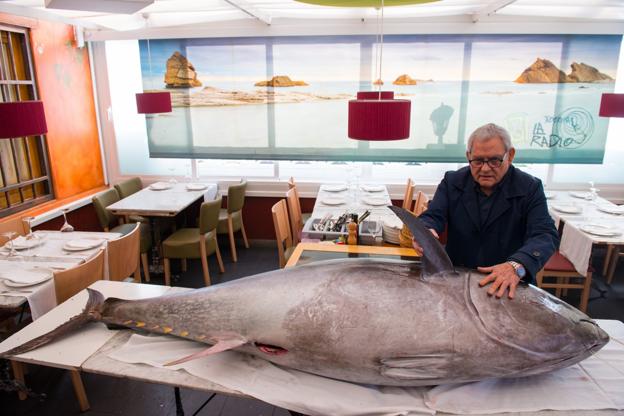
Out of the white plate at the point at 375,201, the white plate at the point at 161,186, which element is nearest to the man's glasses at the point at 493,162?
the white plate at the point at 375,201

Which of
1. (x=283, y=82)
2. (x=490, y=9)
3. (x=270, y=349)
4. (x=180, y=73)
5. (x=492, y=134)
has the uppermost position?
(x=490, y=9)

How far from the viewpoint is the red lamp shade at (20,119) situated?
125 inches

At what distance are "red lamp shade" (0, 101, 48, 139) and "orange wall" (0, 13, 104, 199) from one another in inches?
67.2

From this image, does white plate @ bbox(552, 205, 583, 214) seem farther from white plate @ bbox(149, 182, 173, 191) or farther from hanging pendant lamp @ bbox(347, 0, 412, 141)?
white plate @ bbox(149, 182, 173, 191)

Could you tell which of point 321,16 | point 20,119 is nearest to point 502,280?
point 20,119

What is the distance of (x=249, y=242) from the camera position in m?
5.87

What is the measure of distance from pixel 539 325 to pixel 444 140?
4.39 m

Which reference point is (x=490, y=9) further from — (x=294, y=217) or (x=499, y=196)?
(x=499, y=196)

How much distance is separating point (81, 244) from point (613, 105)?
512 centimetres

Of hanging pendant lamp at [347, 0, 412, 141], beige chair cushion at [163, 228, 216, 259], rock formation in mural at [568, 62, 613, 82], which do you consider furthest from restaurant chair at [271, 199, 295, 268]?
rock formation in mural at [568, 62, 613, 82]

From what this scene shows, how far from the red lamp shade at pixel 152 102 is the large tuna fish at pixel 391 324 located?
343cm

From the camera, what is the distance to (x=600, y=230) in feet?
12.0

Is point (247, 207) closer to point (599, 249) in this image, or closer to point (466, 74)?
point (466, 74)

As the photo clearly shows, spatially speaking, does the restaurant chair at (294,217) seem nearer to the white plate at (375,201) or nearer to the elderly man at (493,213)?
the white plate at (375,201)
